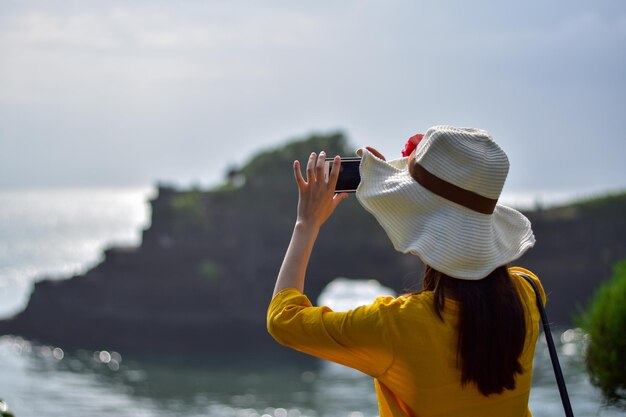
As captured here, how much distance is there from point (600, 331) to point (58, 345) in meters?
35.8

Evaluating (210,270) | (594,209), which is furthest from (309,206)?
(210,270)

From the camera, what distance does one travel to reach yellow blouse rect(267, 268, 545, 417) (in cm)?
186

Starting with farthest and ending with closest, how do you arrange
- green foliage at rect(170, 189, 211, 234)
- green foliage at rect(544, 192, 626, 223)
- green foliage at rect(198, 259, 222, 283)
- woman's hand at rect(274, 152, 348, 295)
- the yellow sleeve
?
green foliage at rect(198, 259, 222, 283) < green foliage at rect(170, 189, 211, 234) < green foliage at rect(544, 192, 626, 223) < woman's hand at rect(274, 152, 348, 295) < the yellow sleeve

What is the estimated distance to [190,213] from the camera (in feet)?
129

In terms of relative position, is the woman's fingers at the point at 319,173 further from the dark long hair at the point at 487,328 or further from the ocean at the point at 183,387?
the ocean at the point at 183,387

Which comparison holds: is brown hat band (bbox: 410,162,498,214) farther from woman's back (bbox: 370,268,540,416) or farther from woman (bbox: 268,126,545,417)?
woman's back (bbox: 370,268,540,416)

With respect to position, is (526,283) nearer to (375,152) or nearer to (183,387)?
(375,152)

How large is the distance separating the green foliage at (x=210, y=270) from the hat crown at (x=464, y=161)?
38632 millimetres

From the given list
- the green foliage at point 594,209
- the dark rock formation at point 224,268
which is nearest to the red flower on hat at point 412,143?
the dark rock formation at point 224,268

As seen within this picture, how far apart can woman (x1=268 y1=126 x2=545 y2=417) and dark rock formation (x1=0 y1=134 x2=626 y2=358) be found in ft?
119

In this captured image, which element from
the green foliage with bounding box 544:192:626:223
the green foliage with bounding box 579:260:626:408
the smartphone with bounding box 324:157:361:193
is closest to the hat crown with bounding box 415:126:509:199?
the smartphone with bounding box 324:157:361:193

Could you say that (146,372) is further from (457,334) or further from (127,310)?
(457,334)

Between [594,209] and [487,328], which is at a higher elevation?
[487,328]

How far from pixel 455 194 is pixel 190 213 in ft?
124
